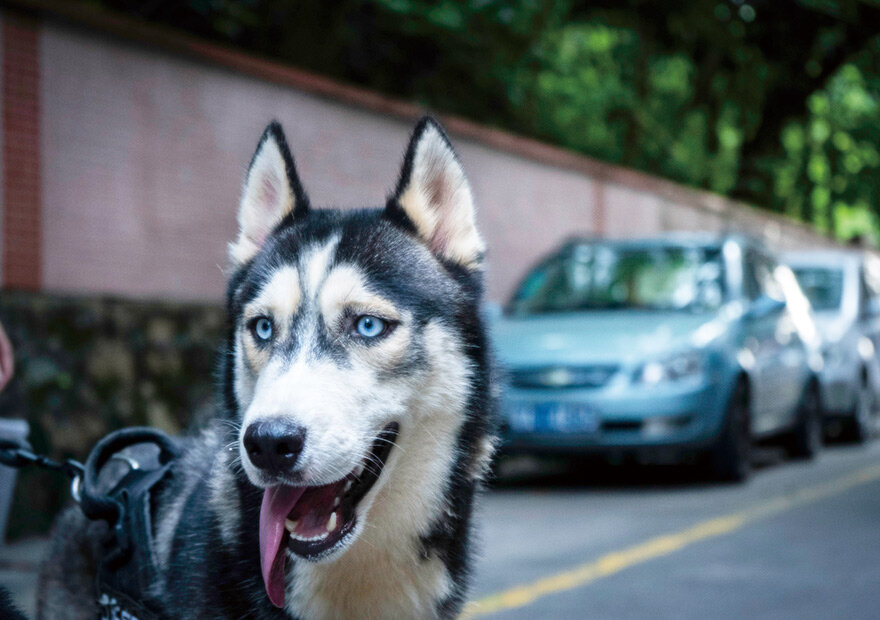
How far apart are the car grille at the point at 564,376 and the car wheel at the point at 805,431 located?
10.8ft

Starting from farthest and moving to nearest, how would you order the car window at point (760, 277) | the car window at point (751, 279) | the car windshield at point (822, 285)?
1. the car windshield at point (822, 285)
2. the car window at point (760, 277)
3. the car window at point (751, 279)

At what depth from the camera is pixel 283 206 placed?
284 centimetres

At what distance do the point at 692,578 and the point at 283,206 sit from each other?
12.8ft

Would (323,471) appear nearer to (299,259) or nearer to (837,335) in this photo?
(299,259)

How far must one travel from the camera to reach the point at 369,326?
8.66 feet

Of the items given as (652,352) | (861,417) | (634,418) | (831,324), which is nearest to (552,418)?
(634,418)

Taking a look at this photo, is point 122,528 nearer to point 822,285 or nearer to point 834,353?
point 834,353

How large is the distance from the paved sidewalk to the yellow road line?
2.10 meters

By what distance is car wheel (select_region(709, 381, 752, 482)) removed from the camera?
9.20 m

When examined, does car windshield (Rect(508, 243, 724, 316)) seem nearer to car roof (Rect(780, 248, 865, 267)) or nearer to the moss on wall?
the moss on wall

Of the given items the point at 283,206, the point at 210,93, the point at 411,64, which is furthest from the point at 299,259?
the point at 411,64

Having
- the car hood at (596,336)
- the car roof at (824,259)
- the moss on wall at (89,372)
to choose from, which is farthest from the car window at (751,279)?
the moss on wall at (89,372)

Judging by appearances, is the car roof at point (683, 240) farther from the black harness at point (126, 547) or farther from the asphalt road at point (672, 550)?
the black harness at point (126, 547)

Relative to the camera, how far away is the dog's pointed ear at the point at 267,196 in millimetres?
2822
